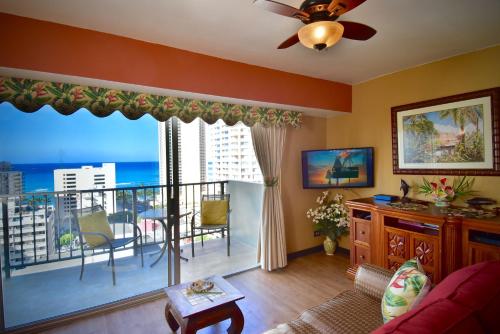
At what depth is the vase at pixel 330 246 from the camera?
3812 mm

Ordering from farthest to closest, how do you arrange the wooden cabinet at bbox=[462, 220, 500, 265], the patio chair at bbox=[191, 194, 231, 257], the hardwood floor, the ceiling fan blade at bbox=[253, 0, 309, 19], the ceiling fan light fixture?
the patio chair at bbox=[191, 194, 231, 257] → the hardwood floor → the wooden cabinet at bbox=[462, 220, 500, 265] → the ceiling fan light fixture → the ceiling fan blade at bbox=[253, 0, 309, 19]

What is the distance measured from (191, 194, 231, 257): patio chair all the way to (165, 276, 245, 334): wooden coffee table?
5.56 ft

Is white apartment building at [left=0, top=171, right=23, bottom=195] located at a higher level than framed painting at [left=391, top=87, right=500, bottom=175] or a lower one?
lower

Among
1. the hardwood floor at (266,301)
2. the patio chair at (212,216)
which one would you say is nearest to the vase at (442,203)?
the hardwood floor at (266,301)

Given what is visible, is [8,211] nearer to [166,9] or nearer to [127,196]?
[127,196]

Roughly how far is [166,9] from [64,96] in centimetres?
118

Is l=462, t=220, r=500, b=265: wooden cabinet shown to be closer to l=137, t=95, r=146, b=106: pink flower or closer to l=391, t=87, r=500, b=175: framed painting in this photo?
l=391, t=87, r=500, b=175: framed painting

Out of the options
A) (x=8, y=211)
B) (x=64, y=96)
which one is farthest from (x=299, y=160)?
(x=8, y=211)

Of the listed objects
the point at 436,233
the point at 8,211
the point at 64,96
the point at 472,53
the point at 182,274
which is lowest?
the point at 182,274

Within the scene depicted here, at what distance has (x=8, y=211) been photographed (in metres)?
2.24

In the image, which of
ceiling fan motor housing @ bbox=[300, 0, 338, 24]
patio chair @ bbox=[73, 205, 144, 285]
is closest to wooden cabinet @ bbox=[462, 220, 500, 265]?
ceiling fan motor housing @ bbox=[300, 0, 338, 24]

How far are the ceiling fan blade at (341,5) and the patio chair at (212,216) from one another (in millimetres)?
2946

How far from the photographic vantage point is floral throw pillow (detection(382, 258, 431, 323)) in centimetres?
133

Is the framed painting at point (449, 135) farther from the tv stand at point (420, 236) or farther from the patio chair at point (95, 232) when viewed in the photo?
the patio chair at point (95, 232)
